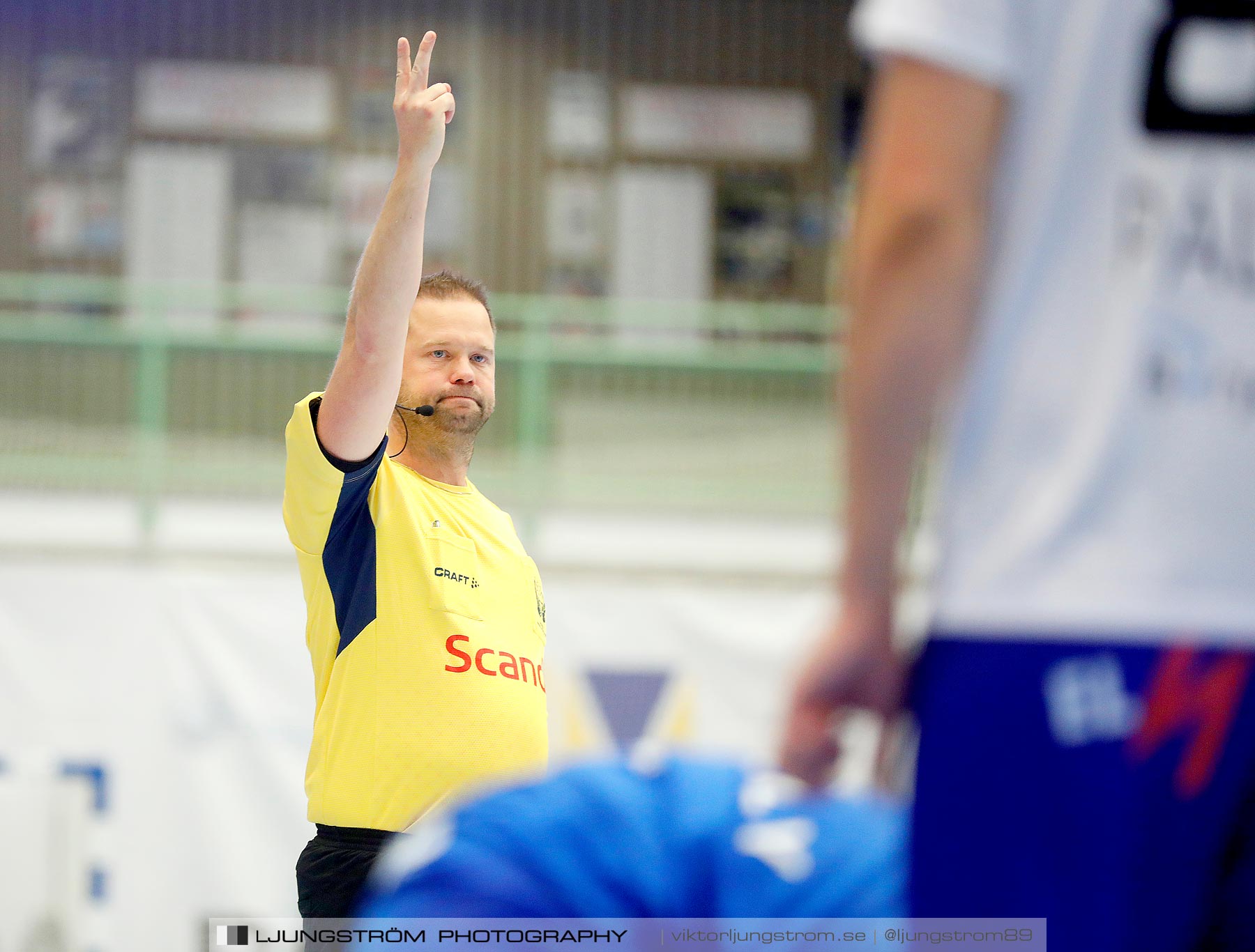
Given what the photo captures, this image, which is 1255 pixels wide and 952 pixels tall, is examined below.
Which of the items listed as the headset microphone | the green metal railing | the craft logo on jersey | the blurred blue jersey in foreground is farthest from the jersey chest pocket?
the green metal railing

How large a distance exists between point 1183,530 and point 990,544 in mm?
141

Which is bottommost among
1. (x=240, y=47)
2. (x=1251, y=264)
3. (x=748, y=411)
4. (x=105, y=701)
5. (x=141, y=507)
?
(x=105, y=701)

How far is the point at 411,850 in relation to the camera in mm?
1185

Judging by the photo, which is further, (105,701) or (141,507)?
(141,507)

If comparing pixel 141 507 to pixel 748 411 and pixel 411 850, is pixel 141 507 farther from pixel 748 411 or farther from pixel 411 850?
pixel 411 850

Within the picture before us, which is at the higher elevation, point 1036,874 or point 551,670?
point 1036,874

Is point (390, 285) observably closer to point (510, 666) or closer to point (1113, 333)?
point (510, 666)

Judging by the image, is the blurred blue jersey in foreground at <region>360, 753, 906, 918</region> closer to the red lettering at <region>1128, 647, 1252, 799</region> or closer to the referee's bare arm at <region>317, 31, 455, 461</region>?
the red lettering at <region>1128, 647, 1252, 799</region>

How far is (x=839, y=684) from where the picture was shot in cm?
108

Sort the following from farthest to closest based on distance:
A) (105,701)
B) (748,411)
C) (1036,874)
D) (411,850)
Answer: (748,411) → (105,701) → (411,850) → (1036,874)

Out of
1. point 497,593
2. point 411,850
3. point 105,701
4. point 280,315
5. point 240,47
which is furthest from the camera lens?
point 240,47

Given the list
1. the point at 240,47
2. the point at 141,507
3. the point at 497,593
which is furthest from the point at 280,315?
the point at 497,593

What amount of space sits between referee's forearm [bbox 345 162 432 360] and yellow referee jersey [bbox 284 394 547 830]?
0.20 metres

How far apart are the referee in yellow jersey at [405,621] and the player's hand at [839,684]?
994 millimetres
